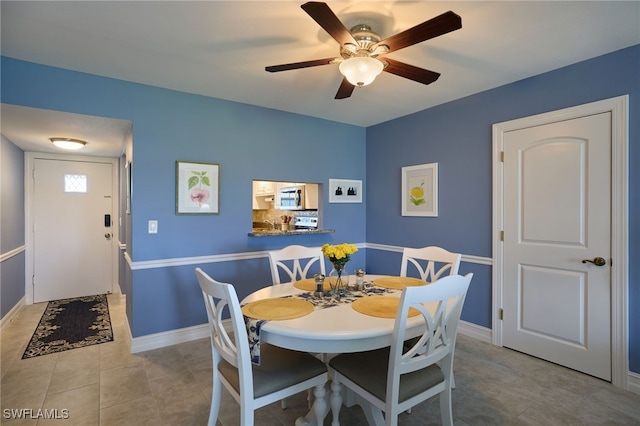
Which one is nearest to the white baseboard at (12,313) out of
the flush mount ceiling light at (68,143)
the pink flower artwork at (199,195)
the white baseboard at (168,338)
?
the white baseboard at (168,338)

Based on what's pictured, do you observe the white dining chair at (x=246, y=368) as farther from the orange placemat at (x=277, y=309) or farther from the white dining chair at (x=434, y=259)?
the white dining chair at (x=434, y=259)

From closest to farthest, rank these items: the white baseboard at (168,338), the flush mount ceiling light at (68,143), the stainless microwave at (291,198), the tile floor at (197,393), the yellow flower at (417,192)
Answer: the tile floor at (197,393), the white baseboard at (168,338), the flush mount ceiling light at (68,143), the yellow flower at (417,192), the stainless microwave at (291,198)

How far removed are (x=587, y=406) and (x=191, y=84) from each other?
3774 mm

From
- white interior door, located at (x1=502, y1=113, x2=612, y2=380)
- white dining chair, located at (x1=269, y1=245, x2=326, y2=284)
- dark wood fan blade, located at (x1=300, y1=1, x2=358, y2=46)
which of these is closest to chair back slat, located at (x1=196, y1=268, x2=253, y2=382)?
white dining chair, located at (x1=269, y1=245, x2=326, y2=284)

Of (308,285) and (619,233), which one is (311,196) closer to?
(308,285)

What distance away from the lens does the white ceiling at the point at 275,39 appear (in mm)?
1800

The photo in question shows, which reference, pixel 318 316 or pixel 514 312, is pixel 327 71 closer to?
pixel 318 316

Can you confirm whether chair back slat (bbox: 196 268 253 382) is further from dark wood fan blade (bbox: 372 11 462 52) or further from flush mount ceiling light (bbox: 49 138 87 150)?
flush mount ceiling light (bbox: 49 138 87 150)

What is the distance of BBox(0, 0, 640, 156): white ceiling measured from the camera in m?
1.80

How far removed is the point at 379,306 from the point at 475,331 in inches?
77.0

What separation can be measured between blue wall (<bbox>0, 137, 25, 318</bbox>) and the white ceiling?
2.42 ft

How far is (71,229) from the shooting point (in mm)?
4488

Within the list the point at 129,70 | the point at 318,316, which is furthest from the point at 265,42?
the point at 318,316

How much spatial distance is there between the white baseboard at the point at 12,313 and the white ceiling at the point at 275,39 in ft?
6.54
